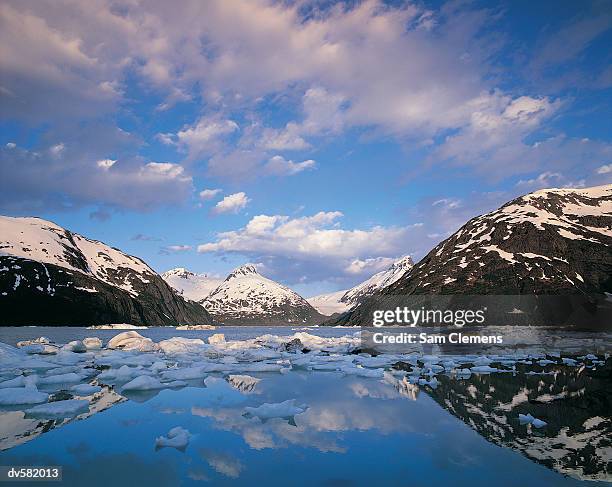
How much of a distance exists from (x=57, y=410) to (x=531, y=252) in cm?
15070

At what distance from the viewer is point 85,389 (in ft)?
53.2

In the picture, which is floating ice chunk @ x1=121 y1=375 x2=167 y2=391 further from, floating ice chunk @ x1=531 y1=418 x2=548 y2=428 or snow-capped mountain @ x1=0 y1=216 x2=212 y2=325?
snow-capped mountain @ x1=0 y1=216 x2=212 y2=325

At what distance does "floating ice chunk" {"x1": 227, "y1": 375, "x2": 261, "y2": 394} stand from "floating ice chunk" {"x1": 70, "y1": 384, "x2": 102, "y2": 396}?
573 centimetres

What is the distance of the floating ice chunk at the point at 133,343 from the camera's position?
37.0 meters

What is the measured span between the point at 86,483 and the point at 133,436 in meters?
3.03

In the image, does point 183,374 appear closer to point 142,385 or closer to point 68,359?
point 142,385

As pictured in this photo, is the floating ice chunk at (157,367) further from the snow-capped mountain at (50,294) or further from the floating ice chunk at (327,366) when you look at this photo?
the snow-capped mountain at (50,294)

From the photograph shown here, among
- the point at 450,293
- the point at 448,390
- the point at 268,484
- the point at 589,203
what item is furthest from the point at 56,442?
the point at 589,203

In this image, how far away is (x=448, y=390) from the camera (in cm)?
1762

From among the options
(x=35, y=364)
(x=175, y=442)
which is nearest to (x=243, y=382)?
(x=175, y=442)

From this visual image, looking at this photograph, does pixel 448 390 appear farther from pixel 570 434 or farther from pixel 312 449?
pixel 312 449

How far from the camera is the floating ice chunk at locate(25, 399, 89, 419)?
39.4 ft

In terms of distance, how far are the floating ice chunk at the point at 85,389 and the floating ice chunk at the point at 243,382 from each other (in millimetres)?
5729

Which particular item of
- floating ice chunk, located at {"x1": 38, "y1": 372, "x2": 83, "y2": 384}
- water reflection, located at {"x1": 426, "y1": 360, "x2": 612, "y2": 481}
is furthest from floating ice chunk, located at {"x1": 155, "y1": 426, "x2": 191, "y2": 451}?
floating ice chunk, located at {"x1": 38, "y1": 372, "x2": 83, "y2": 384}
